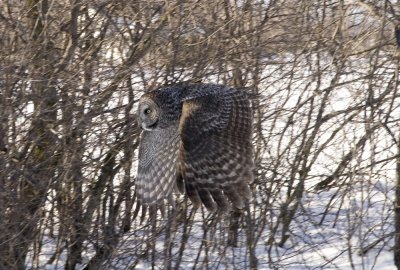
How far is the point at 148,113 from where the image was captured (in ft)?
20.4

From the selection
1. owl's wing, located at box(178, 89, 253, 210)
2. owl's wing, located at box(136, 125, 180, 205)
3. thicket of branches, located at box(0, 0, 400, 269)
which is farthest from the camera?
thicket of branches, located at box(0, 0, 400, 269)

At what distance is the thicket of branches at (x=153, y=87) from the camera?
6477mm

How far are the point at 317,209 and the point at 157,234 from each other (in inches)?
96.2

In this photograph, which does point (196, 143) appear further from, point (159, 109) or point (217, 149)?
point (159, 109)

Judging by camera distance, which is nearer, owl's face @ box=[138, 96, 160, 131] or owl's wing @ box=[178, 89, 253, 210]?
owl's wing @ box=[178, 89, 253, 210]

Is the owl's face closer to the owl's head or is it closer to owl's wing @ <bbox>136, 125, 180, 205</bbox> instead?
the owl's head

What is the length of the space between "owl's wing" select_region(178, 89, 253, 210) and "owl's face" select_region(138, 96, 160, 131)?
0.19 m

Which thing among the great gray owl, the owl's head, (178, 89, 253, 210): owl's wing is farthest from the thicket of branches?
(178, 89, 253, 210): owl's wing

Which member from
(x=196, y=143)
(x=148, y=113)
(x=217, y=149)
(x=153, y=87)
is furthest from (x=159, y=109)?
(x=153, y=87)

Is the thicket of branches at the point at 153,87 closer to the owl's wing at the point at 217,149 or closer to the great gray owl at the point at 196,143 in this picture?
the great gray owl at the point at 196,143

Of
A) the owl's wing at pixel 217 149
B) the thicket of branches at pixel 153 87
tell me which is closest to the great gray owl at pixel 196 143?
the owl's wing at pixel 217 149

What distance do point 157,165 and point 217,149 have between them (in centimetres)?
43

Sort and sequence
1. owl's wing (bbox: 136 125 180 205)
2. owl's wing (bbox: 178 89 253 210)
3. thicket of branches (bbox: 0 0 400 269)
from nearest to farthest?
owl's wing (bbox: 178 89 253 210) < owl's wing (bbox: 136 125 180 205) < thicket of branches (bbox: 0 0 400 269)

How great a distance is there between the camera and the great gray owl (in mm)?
5992
